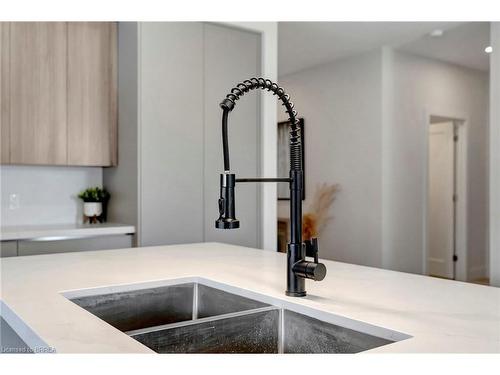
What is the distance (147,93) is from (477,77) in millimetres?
4481

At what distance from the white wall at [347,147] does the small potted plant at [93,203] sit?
2.75m

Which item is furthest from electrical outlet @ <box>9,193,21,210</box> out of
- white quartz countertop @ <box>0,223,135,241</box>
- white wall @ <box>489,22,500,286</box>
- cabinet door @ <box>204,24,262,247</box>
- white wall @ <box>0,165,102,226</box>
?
white wall @ <box>489,22,500,286</box>

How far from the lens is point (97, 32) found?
3.53m

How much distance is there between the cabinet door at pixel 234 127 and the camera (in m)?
3.66

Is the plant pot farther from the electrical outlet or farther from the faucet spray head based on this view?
the faucet spray head

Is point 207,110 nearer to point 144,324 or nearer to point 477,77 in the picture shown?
point 144,324

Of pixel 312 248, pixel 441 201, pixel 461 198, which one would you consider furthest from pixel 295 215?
pixel 441 201

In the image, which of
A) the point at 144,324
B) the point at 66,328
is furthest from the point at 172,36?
the point at 66,328

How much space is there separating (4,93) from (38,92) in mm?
208

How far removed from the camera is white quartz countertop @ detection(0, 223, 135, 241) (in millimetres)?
2932

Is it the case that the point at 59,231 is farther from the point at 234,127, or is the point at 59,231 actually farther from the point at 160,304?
the point at 160,304

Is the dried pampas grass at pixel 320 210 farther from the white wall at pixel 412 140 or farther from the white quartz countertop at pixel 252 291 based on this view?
the white quartz countertop at pixel 252 291

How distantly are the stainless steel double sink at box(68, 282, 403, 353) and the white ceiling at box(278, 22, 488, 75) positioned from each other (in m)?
3.52

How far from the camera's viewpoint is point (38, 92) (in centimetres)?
329
